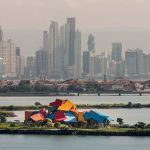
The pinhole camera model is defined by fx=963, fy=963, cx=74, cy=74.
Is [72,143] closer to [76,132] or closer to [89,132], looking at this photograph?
[76,132]

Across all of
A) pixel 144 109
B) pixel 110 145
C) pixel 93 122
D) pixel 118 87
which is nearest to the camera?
pixel 110 145

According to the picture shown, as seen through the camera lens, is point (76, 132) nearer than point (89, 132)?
Yes

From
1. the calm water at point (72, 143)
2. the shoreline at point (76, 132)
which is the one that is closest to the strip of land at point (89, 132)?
the shoreline at point (76, 132)

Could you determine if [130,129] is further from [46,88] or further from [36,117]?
[46,88]

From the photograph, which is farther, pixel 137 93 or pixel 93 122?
pixel 137 93

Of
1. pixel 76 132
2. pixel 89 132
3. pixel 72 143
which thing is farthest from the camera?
pixel 89 132

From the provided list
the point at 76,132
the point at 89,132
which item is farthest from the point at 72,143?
the point at 89,132

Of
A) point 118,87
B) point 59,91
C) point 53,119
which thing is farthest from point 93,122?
point 118,87

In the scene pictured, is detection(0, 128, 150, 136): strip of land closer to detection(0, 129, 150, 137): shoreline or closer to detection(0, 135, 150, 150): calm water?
detection(0, 129, 150, 137): shoreline

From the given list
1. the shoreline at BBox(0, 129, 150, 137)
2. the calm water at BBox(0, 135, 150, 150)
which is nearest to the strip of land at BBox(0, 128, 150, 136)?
the shoreline at BBox(0, 129, 150, 137)
